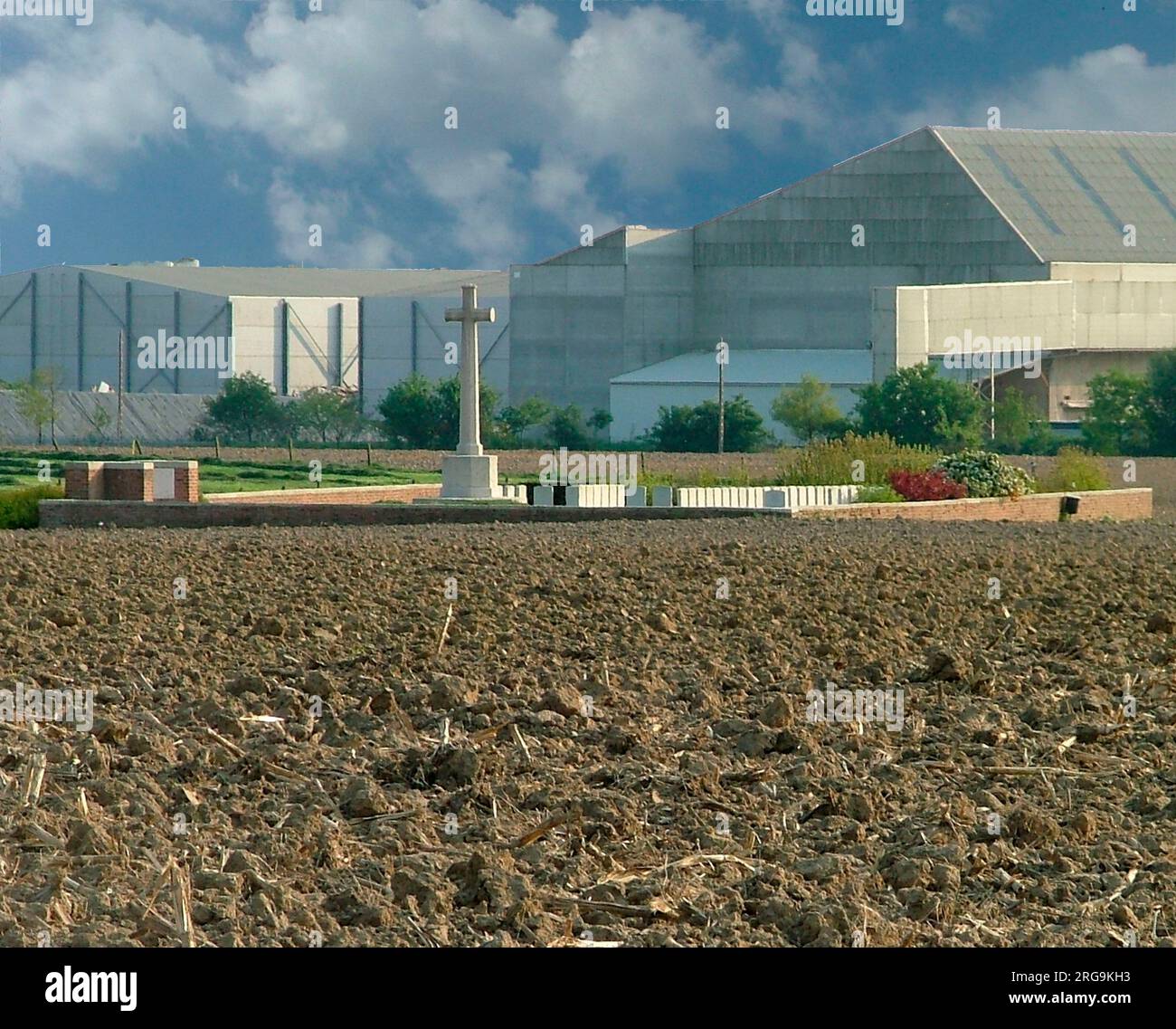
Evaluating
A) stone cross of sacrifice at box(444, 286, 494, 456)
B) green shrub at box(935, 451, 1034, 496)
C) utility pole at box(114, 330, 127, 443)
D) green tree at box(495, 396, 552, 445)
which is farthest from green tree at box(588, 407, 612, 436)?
green shrub at box(935, 451, 1034, 496)

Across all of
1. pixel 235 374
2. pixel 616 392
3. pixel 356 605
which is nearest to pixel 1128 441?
pixel 616 392

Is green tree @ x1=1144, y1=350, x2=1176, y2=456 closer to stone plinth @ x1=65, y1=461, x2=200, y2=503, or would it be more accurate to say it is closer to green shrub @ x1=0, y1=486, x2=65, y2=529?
stone plinth @ x1=65, y1=461, x2=200, y2=503

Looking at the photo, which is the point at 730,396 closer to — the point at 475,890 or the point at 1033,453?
the point at 1033,453

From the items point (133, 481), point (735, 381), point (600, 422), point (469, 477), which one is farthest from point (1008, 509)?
point (600, 422)

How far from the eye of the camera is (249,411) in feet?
227

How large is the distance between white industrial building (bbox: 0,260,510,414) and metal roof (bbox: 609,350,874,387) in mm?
11496

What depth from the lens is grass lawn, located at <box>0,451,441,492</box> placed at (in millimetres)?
38188

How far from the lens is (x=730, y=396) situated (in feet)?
199

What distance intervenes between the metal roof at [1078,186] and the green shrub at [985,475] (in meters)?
31.7

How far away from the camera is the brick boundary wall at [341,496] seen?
27.8 m

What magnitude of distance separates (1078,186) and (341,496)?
43.0m

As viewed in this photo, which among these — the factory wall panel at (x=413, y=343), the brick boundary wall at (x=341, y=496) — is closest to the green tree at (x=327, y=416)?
the factory wall panel at (x=413, y=343)

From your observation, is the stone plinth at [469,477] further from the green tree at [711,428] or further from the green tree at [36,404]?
the green tree at [36,404]

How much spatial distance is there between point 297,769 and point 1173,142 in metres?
65.1
